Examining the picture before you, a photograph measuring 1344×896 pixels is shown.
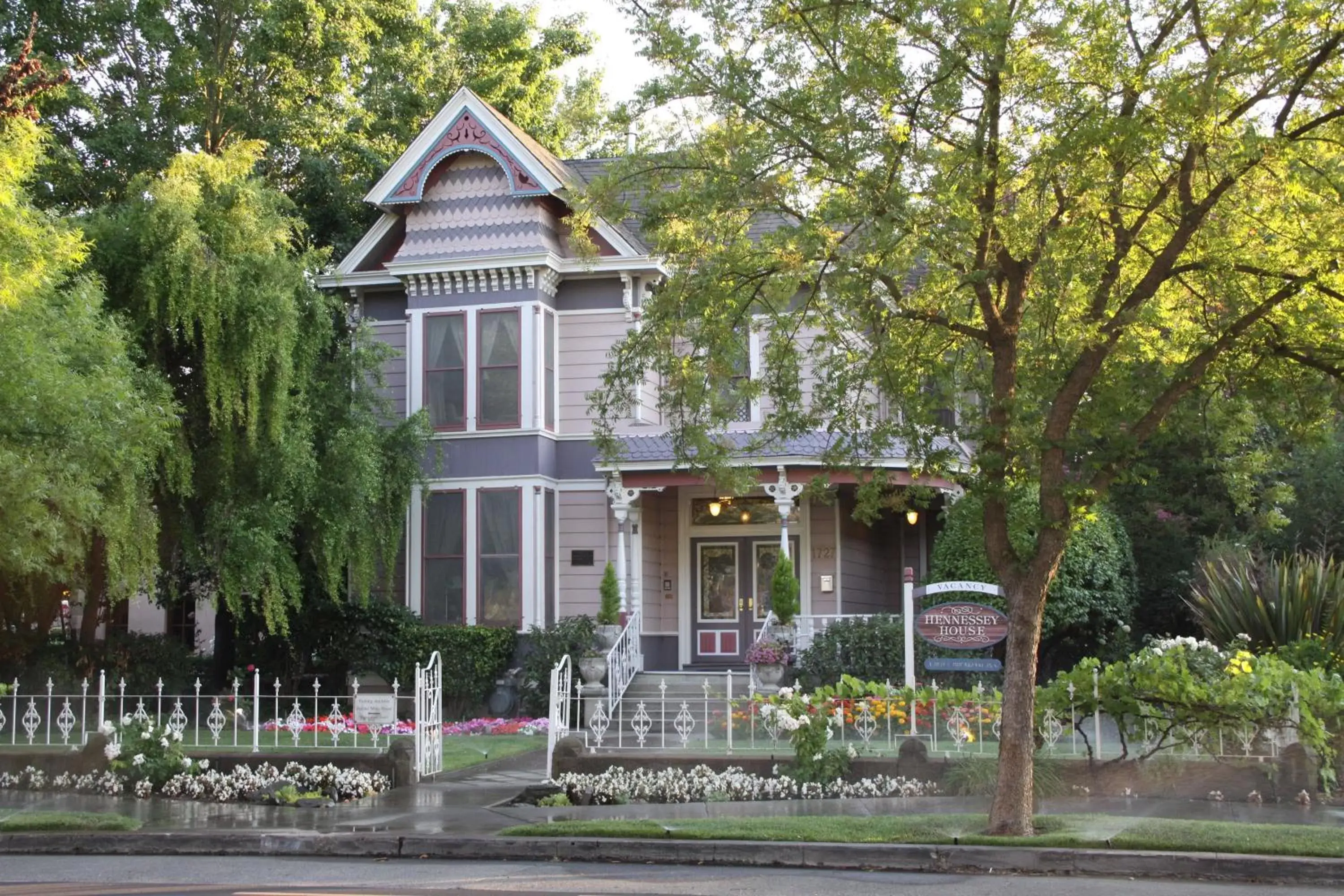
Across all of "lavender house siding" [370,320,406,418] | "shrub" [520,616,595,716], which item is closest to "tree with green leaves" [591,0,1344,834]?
"shrub" [520,616,595,716]

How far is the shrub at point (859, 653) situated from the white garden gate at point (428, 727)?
250 inches

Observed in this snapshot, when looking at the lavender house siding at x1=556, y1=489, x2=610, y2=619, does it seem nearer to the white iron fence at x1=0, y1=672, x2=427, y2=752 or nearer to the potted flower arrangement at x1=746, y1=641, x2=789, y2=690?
the white iron fence at x1=0, y1=672, x2=427, y2=752

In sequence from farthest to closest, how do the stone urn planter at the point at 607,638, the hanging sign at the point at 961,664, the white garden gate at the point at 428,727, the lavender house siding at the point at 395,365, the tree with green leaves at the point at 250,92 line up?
1. the tree with green leaves at the point at 250,92
2. the lavender house siding at the point at 395,365
3. the stone urn planter at the point at 607,638
4. the hanging sign at the point at 961,664
5. the white garden gate at the point at 428,727

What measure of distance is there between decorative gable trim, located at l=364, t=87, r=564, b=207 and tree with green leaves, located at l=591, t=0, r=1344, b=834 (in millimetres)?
11055

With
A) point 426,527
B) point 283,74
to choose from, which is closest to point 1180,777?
point 426,527

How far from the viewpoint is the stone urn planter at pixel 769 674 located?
20.8 m

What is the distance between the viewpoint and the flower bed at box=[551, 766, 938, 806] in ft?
45.7

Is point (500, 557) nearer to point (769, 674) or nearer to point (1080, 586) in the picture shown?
point (769, 674)

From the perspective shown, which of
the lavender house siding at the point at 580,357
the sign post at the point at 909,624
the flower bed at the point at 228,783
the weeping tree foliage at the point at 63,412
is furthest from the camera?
the lavender house siding at the point at 580,357

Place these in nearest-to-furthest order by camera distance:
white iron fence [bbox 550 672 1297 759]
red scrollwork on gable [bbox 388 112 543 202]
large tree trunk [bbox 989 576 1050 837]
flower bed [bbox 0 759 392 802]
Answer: large tree trunk [bbox 989 576 1050 837] < white iron fence [bbox 550 672 1297 759] < flower bed [bbox 0 759 392 802] < red scrollwork on gable [bbox 388 112 543 202]

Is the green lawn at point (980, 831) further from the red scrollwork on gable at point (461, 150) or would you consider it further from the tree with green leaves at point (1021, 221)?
the red scrollwork on gable at point (461, 150)

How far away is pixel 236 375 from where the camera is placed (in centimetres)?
1959

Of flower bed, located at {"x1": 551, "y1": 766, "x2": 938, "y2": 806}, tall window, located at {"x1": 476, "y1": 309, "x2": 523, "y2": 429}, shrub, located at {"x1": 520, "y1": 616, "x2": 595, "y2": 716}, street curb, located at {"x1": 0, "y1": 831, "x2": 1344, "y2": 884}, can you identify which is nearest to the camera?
street curb, located at {"x1": 0, "y1": 831, "x2": 1344, "y2": 884}

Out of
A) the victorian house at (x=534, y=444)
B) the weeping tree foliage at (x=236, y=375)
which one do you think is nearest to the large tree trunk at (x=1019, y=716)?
the weeping tree foliage at (x=236, y=375)
